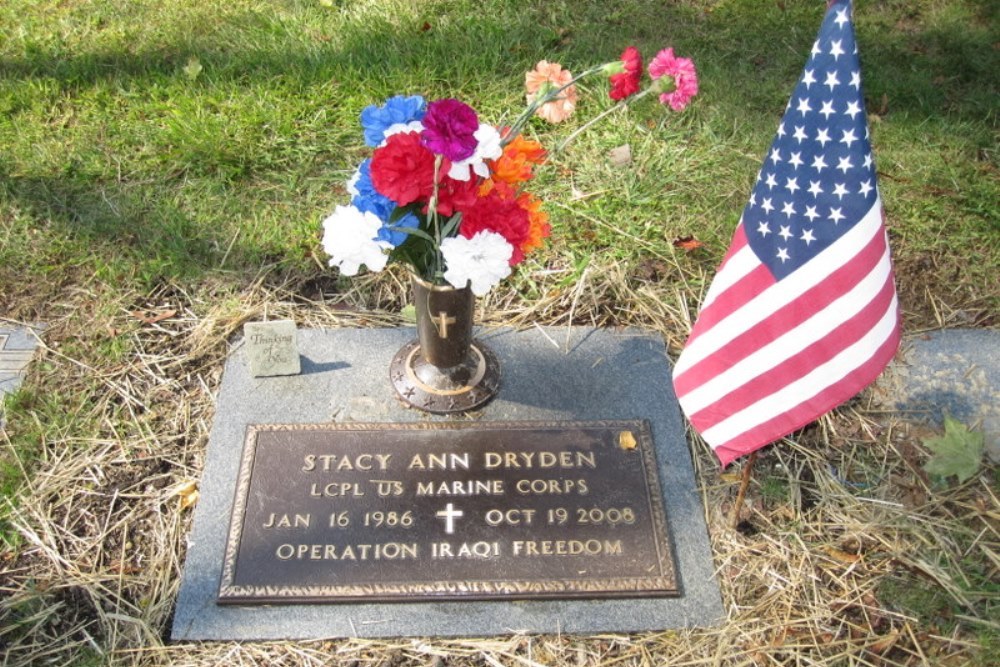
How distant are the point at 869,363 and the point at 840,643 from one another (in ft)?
2.57

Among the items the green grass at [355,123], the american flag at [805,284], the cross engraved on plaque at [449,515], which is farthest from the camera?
the green grass at [355,123]

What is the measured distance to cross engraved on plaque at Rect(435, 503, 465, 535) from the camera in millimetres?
2193

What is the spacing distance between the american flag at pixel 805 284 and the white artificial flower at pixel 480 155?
0.62 meters

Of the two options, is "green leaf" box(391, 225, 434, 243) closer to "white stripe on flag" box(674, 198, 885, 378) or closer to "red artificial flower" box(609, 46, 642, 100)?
"red artificial flower" box(609, 46, 642, 100)

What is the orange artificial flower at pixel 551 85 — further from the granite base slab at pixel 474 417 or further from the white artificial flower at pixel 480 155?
the granite base slab at pixel 474 417

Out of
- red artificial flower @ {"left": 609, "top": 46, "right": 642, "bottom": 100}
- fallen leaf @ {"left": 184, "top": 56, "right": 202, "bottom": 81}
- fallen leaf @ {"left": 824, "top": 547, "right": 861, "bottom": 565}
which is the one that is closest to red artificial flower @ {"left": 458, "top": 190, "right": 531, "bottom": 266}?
red artificial flower @ {"left": 609, "top": 46, "right": 642, "bottom": 100}

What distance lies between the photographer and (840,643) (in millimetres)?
2100

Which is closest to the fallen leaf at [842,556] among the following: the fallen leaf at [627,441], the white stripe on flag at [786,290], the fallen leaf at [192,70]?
the fallen leaf at [627,441]

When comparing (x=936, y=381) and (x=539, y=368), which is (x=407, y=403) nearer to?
(x=539, y=368)

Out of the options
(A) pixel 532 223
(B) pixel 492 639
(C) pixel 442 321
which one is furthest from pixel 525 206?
(B) pixel 492 639

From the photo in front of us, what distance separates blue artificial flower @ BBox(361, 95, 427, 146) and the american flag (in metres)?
0.83

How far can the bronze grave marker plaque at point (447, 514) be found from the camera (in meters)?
2.12

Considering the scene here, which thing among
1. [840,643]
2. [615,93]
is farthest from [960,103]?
[840,643]

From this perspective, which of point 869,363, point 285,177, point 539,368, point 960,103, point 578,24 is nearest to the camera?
point 869,363
